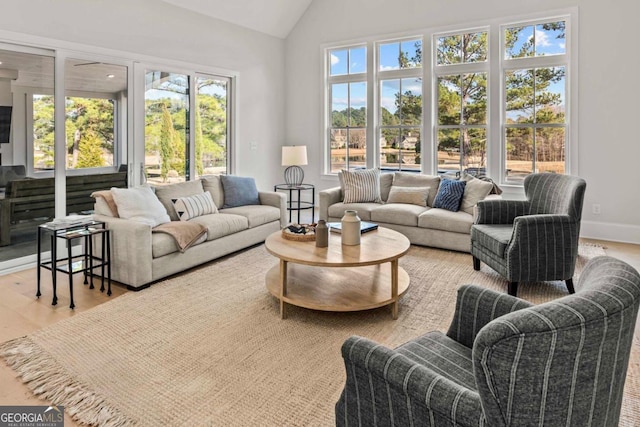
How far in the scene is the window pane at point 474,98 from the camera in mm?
5793

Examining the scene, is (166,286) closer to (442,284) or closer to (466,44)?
(442,284)

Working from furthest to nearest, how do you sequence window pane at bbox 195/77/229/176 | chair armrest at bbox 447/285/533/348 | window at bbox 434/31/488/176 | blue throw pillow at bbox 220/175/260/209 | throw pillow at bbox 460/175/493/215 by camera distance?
window pane at bbox 195/77/229/176 < window at bbox 434/31/488/176 < blue throw pillow at bbox 220/175/260/209 < throw pillow at bbox 460/175/493/215 < chair armrest at bbox 447/285/533/348

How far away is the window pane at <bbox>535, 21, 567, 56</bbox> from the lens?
526 cm

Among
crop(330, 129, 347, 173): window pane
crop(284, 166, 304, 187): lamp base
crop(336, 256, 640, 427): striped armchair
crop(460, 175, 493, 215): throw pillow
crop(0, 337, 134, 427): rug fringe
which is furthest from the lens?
crop(284, 166, 304, 187): lamp base

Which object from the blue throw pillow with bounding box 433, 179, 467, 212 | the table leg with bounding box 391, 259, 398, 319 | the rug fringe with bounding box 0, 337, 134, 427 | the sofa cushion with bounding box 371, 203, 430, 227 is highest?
the blue throw pillow with bounding box 433, 179, 467, 212

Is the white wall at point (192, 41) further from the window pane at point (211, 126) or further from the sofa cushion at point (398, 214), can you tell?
the sofa cushion at point (398, 214)

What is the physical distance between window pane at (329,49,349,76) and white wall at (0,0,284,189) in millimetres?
907

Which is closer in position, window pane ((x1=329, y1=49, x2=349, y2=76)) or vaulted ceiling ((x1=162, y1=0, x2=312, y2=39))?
vaulted ceiling ((x1=162, y1=0, x2=312, y2=39))

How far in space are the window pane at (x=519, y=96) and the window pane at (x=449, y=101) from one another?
25.6 inches

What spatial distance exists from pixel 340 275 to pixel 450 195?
2.16 metres

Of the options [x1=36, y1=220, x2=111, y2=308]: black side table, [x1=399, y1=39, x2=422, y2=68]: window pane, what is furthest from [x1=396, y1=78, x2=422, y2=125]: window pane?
[x1=36, y1=220, x2=111, y2=308]: black side table

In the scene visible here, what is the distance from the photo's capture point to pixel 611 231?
5.12 meters

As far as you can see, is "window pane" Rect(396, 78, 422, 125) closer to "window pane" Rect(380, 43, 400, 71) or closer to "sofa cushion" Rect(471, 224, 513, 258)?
"window pane" Rect(380, 43, 400, 71)

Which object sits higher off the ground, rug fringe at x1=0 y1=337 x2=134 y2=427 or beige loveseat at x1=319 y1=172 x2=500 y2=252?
beige loveseat at x1=319 y1=172 x2=500 y2=252
